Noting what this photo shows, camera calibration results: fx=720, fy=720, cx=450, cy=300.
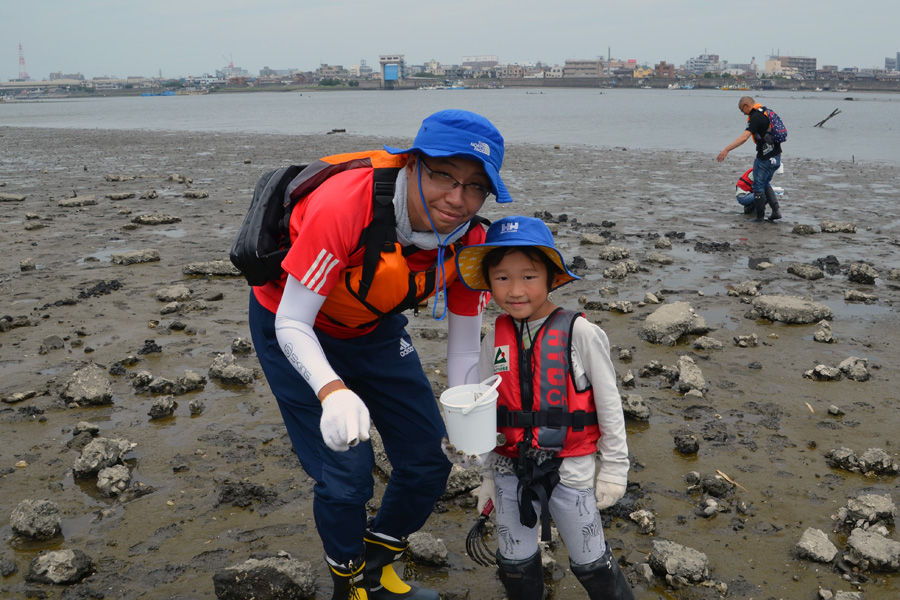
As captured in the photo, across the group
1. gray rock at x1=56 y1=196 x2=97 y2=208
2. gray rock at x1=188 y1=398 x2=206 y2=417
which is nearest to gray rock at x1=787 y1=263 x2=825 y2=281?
gray rock at x1=188 y1=398 x2=206 y2=417

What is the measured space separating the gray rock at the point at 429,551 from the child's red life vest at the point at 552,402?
98cm

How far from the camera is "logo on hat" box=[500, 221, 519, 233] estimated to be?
107 inches

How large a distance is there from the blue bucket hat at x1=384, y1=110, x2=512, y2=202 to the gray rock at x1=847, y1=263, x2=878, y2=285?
22.9 ft

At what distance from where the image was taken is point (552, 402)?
8.64 ft

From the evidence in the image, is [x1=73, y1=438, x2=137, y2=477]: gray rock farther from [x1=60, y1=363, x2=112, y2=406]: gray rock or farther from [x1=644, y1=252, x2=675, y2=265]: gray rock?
[x1=644, y1=252, x2=675, y2=265]: gray rock

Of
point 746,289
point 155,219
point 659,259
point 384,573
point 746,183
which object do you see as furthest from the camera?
point 746,183

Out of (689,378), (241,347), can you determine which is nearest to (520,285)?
(689,378)

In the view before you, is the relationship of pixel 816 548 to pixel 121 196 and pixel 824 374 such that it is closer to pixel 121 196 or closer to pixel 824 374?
pixel 824 374

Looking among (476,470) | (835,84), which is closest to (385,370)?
(476,470)

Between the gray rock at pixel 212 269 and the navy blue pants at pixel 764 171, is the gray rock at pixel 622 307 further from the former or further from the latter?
the navy blue pants at pixel 764 171

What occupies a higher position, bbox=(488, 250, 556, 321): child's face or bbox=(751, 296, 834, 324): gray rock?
bbox=(488, 250, 556, 321): child's face

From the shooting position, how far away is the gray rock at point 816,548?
328cm

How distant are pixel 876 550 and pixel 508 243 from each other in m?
2.23

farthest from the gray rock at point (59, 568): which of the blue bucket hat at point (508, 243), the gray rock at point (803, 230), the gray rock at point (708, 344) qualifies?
the gray rock at point (803, 230)
